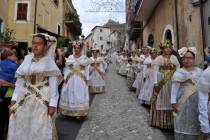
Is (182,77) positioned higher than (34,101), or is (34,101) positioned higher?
(182,77)

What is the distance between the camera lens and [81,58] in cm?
696

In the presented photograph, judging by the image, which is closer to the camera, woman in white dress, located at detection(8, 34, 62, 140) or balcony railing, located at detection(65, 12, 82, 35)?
woman in white dress, located at detection(8, 34, 62, 140)

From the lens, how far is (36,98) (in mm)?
3686

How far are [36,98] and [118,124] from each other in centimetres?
303

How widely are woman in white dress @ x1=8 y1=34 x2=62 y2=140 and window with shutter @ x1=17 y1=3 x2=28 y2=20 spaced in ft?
61.6

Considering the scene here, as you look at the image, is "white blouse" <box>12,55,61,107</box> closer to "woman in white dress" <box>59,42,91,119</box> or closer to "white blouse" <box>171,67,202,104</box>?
"white blouse" <box>171,67,202,104</box>

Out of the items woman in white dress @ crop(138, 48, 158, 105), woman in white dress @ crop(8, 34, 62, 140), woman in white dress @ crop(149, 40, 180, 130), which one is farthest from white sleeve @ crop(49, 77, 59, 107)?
woman in white dress @ crop(138, 48, 158, 105)

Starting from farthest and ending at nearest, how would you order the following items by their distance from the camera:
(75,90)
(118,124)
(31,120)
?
(75,90) → (118,124) → (31,120)

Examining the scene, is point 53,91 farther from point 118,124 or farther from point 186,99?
point 118,124

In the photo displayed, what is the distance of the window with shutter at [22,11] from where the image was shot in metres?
21.5

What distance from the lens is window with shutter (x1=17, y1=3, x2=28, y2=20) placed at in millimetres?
21453

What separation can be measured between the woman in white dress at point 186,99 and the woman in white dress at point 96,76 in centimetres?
740

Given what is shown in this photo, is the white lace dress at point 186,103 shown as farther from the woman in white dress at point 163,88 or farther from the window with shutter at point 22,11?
the window with shutter at point 22,11

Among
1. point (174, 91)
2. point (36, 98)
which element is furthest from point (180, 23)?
point (36, 98)
